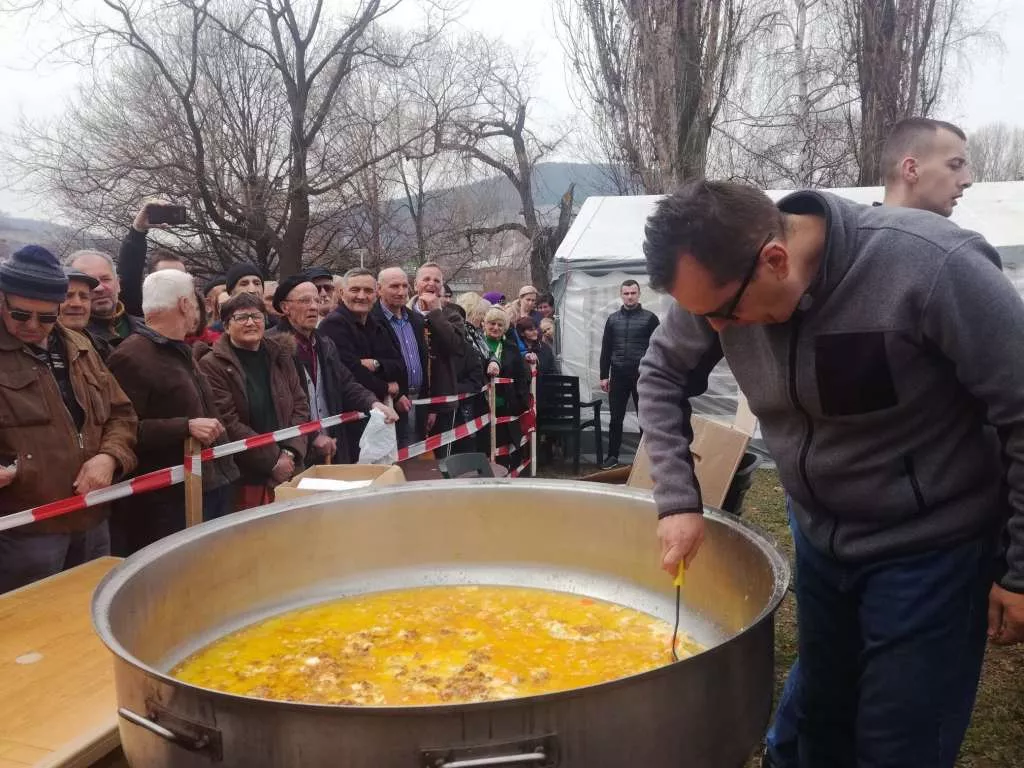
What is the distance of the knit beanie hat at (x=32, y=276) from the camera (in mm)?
2666

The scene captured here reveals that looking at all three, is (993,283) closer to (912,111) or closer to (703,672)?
(703,672)

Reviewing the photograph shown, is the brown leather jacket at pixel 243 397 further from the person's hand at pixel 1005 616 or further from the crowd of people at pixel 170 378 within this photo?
the person's hand at pixel 1005 616

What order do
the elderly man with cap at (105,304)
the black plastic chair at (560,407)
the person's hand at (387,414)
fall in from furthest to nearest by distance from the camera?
the black plastic chair at (560,407), the person's hand at (387,414), the elderly man with cap at (105,304)


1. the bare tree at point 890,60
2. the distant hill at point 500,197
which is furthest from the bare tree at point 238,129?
the bare tree at point 890,60

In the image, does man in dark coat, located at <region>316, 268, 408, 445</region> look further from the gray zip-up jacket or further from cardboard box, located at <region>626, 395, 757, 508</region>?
the gray zip-up jacket

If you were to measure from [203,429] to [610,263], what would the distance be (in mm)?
5527

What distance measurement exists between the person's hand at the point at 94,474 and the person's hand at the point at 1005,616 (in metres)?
2.83

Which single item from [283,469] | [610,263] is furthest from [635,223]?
[283,469]

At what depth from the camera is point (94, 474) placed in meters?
2.89

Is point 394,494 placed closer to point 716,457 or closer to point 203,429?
point 203,429

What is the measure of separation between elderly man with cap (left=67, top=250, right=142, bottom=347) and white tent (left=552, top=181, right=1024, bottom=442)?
16.6 feet

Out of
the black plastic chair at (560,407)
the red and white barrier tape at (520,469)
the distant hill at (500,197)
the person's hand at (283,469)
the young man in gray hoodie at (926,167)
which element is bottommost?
the red and white barrier tape at (520,469)

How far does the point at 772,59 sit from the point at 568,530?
16.4m

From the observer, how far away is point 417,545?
99.7 inches
